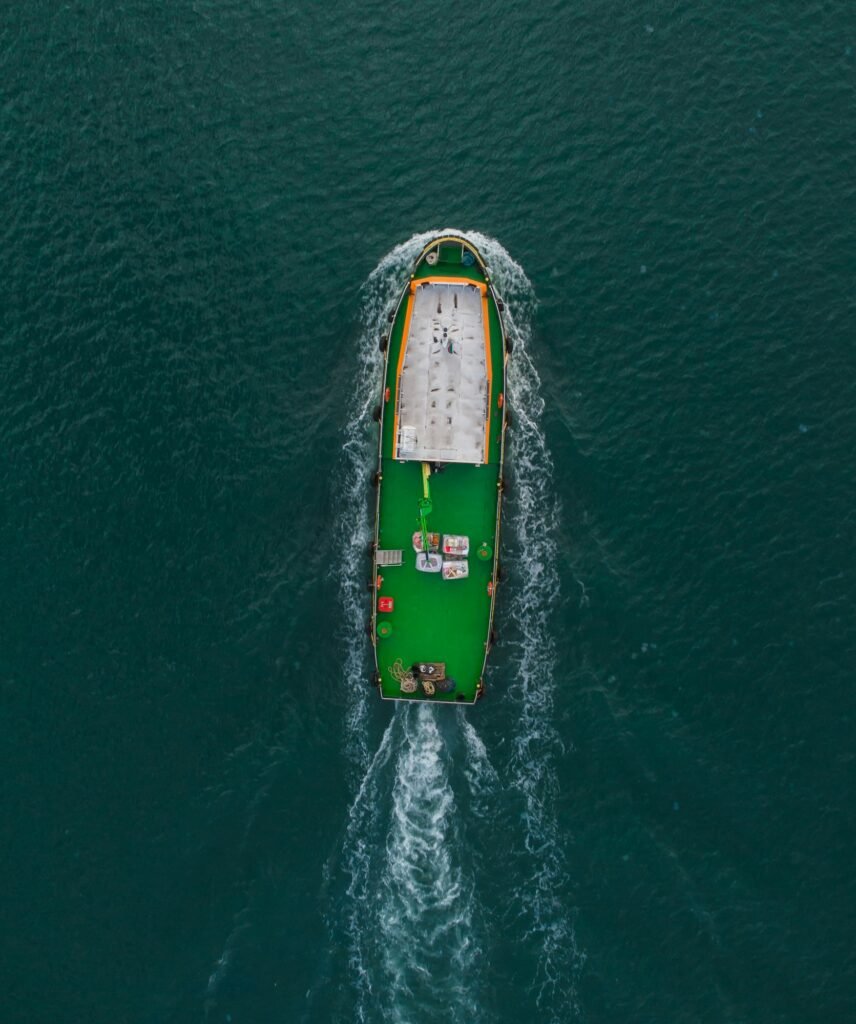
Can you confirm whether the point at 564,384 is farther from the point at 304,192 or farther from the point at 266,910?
the point at 266,910

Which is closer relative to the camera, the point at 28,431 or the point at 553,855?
the point at 553,855

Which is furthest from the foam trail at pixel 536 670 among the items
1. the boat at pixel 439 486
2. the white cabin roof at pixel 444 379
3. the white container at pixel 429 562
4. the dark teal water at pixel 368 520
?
the white container at pixel 429 562

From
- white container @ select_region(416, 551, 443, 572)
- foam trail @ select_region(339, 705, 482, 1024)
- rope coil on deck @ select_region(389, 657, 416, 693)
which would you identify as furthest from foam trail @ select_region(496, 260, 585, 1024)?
rope coil on deck @ select_region(389, 657, 416, 693)

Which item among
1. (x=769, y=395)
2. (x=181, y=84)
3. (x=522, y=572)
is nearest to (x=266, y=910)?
(x=522, y=572)

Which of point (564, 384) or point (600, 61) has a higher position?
point (600, 61)

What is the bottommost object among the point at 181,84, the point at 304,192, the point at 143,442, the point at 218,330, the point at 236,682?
the point at 236,682

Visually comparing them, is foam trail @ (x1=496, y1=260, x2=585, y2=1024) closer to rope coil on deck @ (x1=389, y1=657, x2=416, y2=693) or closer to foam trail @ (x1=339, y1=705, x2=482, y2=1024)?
foam trail @ (x1=339, y1=705, x2=482, y2=1024)
